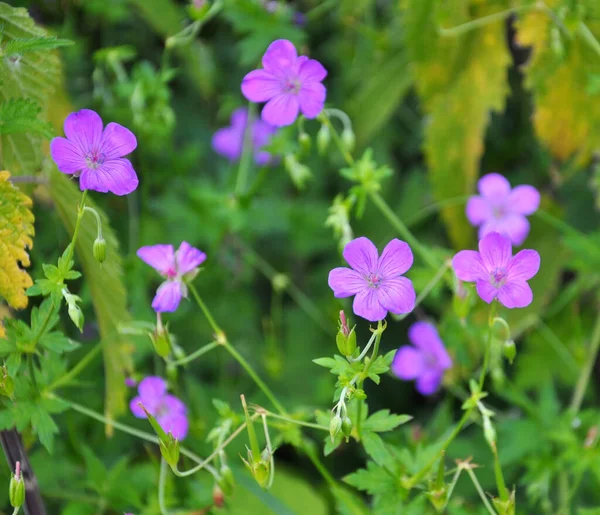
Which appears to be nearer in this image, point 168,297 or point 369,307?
point 369,307

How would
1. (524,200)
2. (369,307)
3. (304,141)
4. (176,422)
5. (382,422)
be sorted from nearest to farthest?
(369,307) → (382,422) → (304,141) → (176,422) → (524,200)

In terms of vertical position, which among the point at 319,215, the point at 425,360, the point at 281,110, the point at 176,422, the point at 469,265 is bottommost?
the point at 176,422


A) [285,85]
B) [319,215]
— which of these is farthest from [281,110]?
[319,215]

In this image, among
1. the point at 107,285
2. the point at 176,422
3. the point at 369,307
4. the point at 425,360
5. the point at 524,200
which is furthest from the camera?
the point at 425,360

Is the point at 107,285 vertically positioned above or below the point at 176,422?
above

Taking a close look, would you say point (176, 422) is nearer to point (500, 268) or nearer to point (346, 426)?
point (346, 426)

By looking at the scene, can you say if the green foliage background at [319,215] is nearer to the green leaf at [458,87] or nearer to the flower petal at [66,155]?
the green leaf at [458,87]

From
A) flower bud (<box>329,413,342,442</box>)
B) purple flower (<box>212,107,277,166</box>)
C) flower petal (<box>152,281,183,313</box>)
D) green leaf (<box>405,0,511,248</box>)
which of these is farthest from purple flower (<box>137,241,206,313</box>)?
purple flower (<box>212,107,277,166</box>)

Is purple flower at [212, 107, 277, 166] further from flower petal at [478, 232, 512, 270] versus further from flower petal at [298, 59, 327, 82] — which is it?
flower petal at [478, 232, 512, 270]
